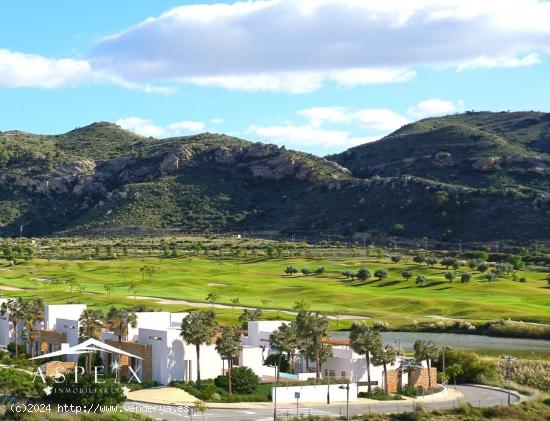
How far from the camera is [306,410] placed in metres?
61.5

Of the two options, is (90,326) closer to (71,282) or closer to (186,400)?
(186,400)

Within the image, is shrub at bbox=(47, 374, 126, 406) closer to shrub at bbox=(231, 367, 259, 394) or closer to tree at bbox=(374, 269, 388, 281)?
shrub at bbox=(231, 367, 259, 394)

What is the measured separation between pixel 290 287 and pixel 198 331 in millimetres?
73814

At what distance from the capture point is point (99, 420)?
175 ft

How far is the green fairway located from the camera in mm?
122812

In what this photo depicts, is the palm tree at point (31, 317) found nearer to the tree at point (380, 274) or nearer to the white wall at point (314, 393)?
the white wall at point (314, 393)

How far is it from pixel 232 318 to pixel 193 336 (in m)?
40.3

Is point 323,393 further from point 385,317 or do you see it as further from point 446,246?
point 446,246

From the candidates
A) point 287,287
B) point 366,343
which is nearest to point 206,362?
point 366,343

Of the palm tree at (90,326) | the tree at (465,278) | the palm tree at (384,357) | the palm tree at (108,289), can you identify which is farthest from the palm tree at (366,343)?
the tree at (465,278)

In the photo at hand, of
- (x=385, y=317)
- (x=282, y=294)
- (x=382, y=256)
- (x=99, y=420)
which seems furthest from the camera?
(x=382, y=256)

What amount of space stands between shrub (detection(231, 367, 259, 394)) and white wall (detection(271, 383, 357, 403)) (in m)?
2.52

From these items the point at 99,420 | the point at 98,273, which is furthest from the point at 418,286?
the point at 99,420

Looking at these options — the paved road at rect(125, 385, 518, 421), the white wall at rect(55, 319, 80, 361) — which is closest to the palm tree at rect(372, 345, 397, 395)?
the paved road at rect(125, 385, 518, 421)
